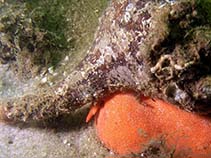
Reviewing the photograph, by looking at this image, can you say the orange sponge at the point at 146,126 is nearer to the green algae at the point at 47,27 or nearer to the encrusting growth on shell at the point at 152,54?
the encrusting growth on shell at the point at 152,54

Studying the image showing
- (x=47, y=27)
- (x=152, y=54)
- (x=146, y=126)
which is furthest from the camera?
(x=47, y=27)

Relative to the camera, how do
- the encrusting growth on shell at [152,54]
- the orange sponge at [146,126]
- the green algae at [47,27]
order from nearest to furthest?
1. the encrusting growth on shell at [152,54]
2. the orange sponge at [146,126]
3. the green algae at [47,27]

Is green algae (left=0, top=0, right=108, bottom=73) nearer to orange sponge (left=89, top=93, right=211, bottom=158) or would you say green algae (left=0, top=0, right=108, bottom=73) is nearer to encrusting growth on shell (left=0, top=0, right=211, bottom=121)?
→ encrusting growth on shell (left=0, top=0, right=211, bottom=121)

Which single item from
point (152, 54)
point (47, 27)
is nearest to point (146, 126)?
point (152, 54)

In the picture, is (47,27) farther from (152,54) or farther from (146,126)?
(152,54)

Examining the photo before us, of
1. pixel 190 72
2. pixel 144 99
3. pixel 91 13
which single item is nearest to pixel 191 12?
pixel 190 72

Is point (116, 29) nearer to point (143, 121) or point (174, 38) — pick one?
point (174, 38)

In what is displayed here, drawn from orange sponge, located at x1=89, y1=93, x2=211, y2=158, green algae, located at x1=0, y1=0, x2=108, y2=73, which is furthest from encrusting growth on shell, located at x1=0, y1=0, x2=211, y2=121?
green algae, located at x1=0, y1=0, x2=108, y2=73

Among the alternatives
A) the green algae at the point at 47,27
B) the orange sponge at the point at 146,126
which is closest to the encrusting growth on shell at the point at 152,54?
the orange sponge at the point at 146,126

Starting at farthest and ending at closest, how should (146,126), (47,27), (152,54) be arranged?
(47,27) < (146,126) < (152,54)

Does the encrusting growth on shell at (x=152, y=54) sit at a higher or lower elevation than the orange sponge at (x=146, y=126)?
higher
